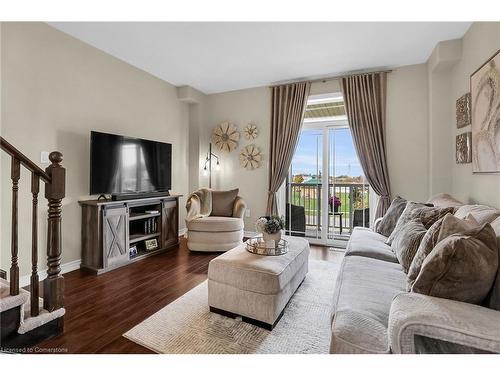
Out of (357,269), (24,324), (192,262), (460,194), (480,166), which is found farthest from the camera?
(192,262)

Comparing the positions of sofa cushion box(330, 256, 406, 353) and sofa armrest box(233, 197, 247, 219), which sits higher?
sofa armrest box(233, 197, 247, 219)

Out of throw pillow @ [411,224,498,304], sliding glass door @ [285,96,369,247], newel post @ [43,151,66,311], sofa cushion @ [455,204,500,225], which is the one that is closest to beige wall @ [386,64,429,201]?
sliding glass door @ [285,96,369,247]

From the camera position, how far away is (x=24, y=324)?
1.50 m

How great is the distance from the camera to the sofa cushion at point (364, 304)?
3.33 feet

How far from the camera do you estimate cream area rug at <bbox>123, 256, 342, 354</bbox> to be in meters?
1.58

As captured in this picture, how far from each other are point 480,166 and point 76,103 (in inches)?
168

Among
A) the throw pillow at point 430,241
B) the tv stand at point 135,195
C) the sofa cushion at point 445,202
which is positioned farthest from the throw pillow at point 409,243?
the tv stand at point 135,195

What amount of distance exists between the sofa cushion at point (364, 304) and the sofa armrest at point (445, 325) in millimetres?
98

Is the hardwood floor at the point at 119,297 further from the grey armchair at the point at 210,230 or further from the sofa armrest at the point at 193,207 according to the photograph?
the sofa armrest at the point at 193,207

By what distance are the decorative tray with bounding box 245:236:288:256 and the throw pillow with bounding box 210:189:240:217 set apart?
172 cm

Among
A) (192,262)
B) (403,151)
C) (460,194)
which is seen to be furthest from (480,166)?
(192,262)

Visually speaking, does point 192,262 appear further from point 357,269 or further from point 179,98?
point 179,98

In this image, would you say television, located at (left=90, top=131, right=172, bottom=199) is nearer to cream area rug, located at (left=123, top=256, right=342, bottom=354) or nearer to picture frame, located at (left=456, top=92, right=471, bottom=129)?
cream area rug, located at (left=123, top=256, right=342, bottom=354)

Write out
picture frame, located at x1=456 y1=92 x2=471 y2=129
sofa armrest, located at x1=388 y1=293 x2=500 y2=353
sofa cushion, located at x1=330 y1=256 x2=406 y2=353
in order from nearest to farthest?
sofa armrest, located at x1=388 y1=293 x2=500 y2=353 → sofa cushion, located at x1=330 y1=256 x2=406 y2=353 → picture frame, located at x1=456 y1=92 x2=471 y2=129
